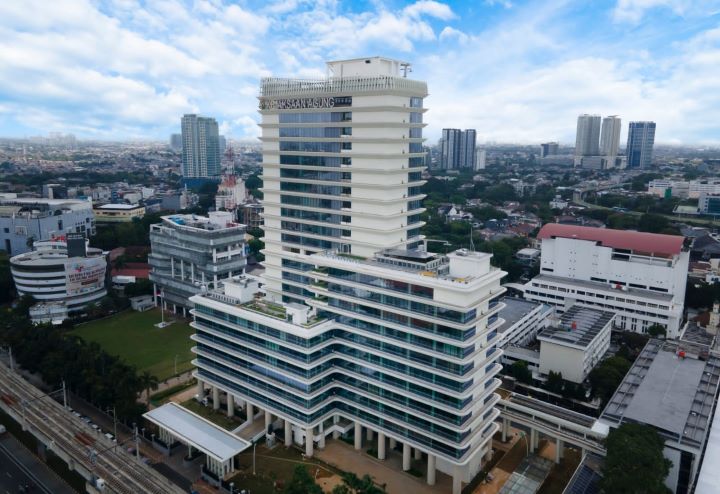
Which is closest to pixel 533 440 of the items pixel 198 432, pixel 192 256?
pixel 198 432

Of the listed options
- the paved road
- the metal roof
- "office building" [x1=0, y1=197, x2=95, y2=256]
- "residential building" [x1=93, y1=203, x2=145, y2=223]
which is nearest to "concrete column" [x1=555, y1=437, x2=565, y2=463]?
the metal roof

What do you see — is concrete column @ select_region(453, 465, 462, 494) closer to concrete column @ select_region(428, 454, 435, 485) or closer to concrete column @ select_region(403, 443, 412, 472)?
concrete column @ select_region(428, 454, 435, 485)

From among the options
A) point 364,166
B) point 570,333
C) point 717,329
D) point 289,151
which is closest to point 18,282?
point 289,151

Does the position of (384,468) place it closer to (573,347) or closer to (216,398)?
(216,398)

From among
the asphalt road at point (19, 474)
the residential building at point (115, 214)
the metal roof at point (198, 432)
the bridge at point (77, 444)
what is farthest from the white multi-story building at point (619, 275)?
the residential building at point (115, 214)

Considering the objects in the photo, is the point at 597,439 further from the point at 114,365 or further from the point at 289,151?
the point at 114,365

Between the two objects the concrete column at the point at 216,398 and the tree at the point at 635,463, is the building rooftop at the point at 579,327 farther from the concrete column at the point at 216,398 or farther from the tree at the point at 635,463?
the concrete column at the point at 216,398

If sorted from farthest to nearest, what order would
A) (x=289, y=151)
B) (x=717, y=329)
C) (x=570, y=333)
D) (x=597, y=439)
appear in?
(x=717, y=329) → (x=570, y=333) → (x=289, y=151) → (x=597, y=439)
